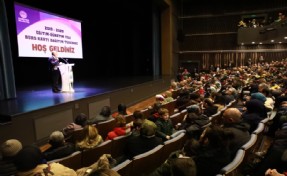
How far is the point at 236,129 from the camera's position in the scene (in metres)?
2.42

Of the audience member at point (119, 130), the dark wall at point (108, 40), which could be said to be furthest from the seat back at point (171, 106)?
the dark wall at point (108, 40)

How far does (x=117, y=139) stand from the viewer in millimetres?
2730

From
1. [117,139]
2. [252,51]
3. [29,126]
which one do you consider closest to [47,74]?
[29,126]

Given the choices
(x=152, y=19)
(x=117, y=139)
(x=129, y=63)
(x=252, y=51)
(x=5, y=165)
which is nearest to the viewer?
(x=5, y=165)

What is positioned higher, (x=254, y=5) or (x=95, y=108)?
(x=254, y=5)

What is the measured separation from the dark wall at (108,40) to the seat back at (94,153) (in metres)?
7.05

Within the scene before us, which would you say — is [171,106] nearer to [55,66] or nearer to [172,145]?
[172,145]

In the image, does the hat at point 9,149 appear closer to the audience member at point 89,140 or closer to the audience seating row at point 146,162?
the audience member at point 89,140

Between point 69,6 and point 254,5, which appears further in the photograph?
point 254,5

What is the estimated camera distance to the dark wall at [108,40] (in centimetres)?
913

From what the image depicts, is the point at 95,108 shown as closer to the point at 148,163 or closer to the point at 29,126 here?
the point at 29,126

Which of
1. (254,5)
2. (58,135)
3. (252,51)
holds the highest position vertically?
(254,5)

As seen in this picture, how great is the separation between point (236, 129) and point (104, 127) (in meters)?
1.88

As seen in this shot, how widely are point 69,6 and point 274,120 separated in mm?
8638
